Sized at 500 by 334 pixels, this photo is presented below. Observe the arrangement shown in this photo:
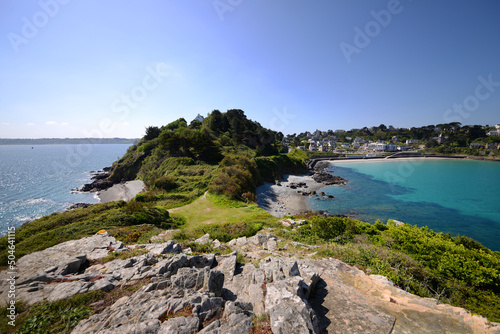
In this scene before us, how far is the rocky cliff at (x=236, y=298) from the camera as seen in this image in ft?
18.2

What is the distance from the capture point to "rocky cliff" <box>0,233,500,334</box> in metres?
5.54

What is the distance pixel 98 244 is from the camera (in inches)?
488

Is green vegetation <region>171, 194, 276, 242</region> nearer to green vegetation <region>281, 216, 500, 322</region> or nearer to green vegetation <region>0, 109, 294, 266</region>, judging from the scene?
green vegetation <region>0, 109, 294, 266</region>

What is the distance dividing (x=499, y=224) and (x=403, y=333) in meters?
43.2

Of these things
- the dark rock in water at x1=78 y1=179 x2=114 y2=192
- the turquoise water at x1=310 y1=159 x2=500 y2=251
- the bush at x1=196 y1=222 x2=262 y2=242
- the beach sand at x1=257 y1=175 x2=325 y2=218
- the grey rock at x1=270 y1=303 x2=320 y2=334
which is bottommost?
the turquoise water at x1=310 y1=159 x2=500 y2=251

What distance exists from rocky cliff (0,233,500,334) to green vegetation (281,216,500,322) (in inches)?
55.2

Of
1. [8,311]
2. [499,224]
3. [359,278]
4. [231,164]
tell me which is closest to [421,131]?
[499,224]

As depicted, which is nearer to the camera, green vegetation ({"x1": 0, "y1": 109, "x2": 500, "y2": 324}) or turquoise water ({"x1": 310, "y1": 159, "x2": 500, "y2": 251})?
green vegetation ({"x1": 0, "y1": 109, "x2": 500, "y2": 324})

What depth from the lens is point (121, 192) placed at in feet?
153

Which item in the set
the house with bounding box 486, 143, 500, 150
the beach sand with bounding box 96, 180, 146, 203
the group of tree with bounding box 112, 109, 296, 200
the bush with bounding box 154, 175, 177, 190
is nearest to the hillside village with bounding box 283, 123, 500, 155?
the house with bounding box 486, 143, 500, 150

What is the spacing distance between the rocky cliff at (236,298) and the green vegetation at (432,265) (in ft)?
4.60

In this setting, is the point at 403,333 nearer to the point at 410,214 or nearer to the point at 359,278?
the point at 359,278

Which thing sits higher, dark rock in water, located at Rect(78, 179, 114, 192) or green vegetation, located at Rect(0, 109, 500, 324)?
green vegetation, located at Rect(0, 109, 500, 324)

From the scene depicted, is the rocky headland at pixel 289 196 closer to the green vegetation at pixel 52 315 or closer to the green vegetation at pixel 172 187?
the green vegetation at pixel 172 187
